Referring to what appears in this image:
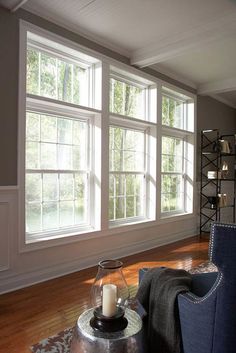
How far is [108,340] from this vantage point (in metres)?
1.16

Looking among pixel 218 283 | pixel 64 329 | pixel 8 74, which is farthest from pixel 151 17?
pixel 64 329

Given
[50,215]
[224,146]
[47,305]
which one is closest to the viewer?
[47,305]

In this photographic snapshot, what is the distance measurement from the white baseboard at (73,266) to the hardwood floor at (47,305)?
80mm

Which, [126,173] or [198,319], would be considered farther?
[126,173]

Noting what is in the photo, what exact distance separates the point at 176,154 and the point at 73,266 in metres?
2.93

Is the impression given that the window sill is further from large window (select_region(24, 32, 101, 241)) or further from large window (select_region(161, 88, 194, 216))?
large window (select_region(161, 88, 194, 216))

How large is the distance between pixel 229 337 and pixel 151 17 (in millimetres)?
3051

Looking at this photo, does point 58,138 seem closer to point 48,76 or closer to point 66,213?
point 48,76

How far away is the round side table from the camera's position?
1159mm

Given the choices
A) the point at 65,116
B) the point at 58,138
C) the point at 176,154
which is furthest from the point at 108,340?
the point at 176,154

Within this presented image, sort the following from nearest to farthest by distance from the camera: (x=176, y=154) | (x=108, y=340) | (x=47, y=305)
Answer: (x=108, y=340)
(x=47, y=305)
(x=176, y=154)

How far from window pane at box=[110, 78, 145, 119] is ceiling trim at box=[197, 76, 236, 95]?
5.01 ft

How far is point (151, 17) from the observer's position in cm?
311

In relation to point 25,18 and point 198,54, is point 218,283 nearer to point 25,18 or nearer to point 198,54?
point 25,18
